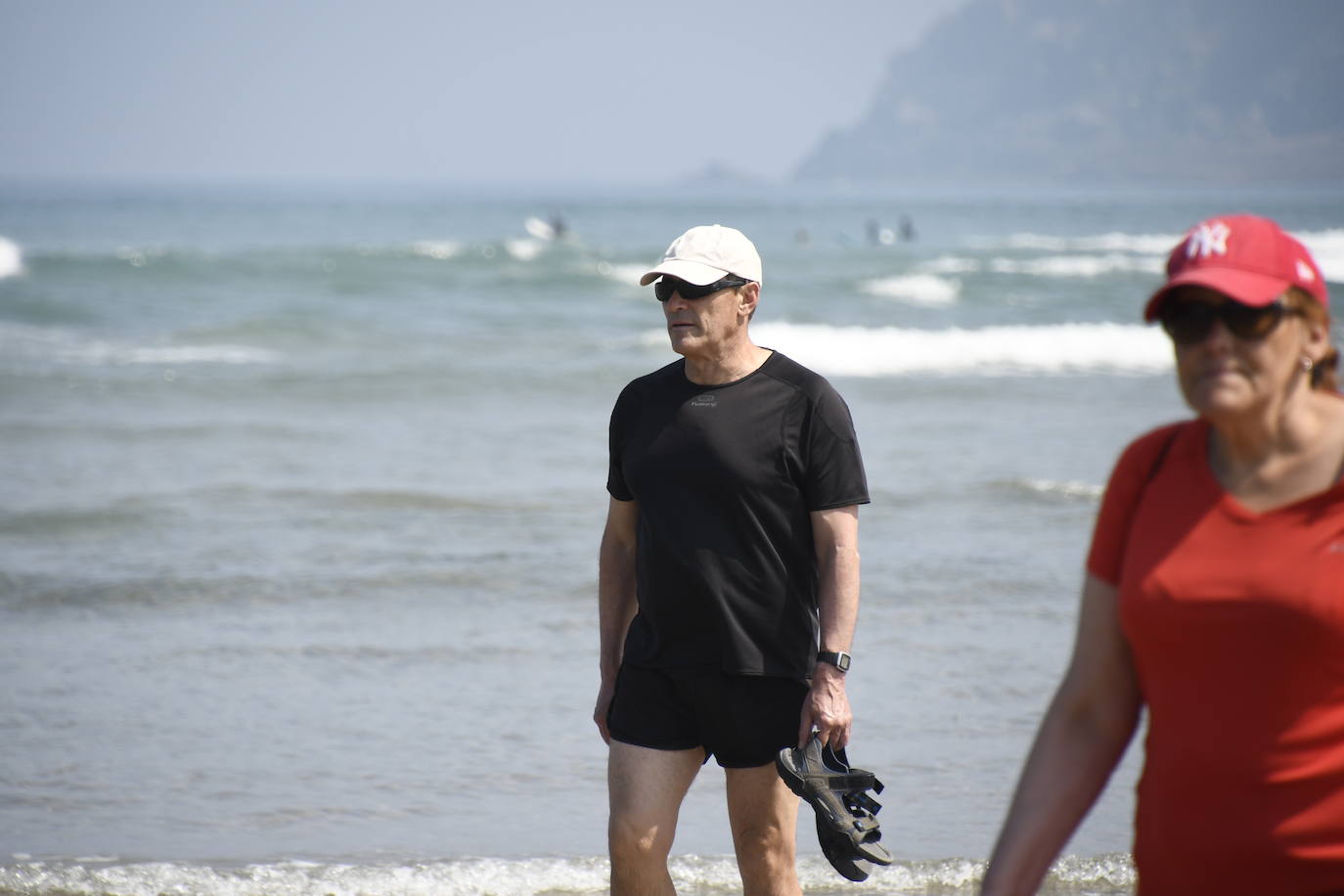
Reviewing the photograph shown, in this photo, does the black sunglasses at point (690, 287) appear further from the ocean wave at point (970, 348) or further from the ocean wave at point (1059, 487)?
the ocean wave at point (970, 348)

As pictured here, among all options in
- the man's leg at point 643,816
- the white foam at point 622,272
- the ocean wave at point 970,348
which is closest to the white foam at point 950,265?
the white foam at point 622,272

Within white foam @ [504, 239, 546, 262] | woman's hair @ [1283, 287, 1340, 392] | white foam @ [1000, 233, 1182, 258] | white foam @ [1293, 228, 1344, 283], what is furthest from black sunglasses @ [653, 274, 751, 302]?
white foam @ [1000, 233, 1182, 258]

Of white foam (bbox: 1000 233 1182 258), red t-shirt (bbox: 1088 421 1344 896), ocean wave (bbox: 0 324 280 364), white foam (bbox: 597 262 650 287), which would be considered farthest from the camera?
white foam (bbox: 1000 233 1182 258)

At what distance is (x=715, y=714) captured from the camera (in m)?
3.33

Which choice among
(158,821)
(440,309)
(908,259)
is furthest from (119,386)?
(908,259)

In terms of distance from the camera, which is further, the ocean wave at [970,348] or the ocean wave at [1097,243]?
the ocean wave at [1097,243]

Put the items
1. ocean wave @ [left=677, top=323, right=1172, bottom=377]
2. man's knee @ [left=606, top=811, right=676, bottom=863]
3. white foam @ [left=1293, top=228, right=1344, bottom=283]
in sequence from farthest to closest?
white foam @ [left=1293, top=228, right=1344, bottom=283], ocean wave @ [left=677, top=323, right=1172, bottom=377], man's knee @ [left=606, top=811, right=676, bottom=863]

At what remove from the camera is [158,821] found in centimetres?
507

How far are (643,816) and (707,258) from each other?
4.20 feet

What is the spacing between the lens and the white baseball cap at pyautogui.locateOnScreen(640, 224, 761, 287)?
338cm

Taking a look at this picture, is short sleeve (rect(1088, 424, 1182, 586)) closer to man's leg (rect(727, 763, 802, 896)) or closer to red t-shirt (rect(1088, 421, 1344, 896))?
red t-shirt (rect(1088, 421, 1344, 896))

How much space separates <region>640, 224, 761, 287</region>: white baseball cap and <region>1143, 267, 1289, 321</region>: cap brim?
4.97 ft

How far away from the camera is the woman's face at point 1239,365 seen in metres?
1.95

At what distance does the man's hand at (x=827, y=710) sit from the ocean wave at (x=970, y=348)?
15520 mm
